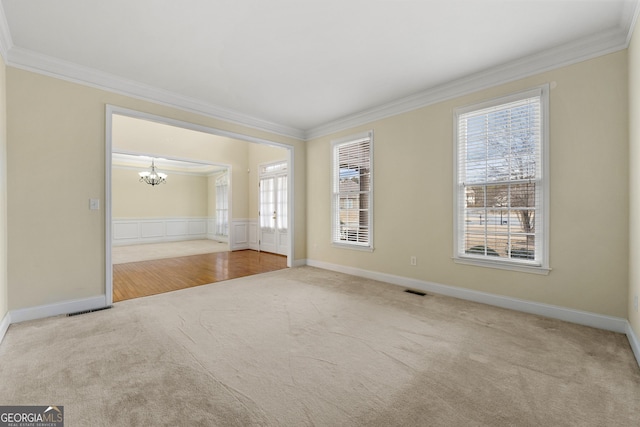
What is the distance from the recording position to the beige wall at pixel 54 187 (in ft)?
9.51

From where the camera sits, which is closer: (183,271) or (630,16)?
(630,16)

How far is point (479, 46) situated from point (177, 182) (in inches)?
398

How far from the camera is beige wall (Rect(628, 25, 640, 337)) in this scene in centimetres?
224

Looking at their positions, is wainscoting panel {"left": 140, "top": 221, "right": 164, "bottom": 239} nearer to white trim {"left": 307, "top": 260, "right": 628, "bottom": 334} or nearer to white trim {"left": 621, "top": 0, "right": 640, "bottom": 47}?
white trim {"left": 307, "top": 260, "right": 628, "bottom": 334}

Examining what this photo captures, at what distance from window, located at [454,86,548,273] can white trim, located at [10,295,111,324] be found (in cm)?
456

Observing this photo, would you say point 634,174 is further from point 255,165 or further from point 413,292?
point 255,165

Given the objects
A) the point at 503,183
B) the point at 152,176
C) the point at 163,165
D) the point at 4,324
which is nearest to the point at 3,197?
the point at 4,324

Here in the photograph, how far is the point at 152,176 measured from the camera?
8906 millimetres

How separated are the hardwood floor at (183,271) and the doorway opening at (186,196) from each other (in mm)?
24

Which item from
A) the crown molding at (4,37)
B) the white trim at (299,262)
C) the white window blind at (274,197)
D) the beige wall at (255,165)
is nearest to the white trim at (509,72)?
the white trim at (299,262)

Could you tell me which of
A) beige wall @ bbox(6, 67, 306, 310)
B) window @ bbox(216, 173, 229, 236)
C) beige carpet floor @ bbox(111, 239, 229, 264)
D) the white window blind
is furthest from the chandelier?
beige wall @ bbox(6, 67, 306, 310)

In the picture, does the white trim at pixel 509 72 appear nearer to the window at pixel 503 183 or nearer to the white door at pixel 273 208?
the window at pixel 503 183

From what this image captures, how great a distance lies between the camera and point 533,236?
10.2ft

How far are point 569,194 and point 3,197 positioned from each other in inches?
224
